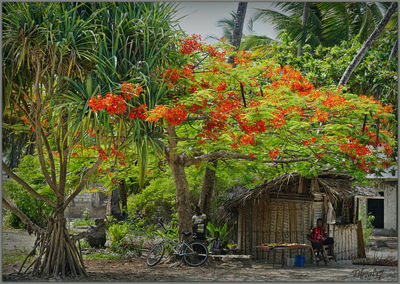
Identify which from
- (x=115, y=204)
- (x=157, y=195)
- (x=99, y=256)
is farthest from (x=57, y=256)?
(x=115, y=204)

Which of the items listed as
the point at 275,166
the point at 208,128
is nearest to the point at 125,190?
the point at 275,166

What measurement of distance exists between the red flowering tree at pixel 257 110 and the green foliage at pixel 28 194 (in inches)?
248

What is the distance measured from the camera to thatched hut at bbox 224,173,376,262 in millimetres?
11477

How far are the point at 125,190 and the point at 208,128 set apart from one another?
939 centimetres

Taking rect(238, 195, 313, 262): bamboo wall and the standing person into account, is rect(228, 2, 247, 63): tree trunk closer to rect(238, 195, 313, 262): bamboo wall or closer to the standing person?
the standing person

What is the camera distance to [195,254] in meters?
9.82

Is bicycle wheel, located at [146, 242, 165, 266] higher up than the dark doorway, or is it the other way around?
the dark doorway

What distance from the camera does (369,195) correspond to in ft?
39.4

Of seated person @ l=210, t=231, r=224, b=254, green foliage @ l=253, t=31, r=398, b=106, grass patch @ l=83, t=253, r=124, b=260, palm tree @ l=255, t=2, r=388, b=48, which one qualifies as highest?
palm tree @ l=255, t=2, r=388, b=48

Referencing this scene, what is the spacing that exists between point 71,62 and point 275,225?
6.80m

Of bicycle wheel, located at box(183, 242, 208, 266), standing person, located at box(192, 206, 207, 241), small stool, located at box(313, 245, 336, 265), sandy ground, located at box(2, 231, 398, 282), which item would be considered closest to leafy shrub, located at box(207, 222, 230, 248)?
sandy ground, located at box(2, 231, 398, 282)

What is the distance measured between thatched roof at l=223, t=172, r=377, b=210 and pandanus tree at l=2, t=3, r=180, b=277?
14.2 ft

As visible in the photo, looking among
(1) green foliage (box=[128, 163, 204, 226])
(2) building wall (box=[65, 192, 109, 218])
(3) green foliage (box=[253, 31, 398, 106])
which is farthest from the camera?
(2) building wall (box=[65, 192, 109, 218])

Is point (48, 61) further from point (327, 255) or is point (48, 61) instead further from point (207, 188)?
point (327, 255)
